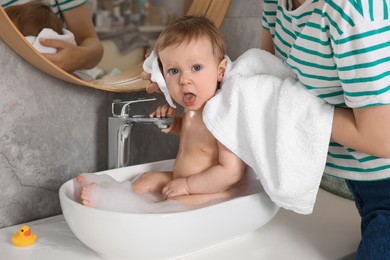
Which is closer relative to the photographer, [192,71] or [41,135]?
[192,71]

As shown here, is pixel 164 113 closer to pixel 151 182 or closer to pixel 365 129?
pixel 151 182

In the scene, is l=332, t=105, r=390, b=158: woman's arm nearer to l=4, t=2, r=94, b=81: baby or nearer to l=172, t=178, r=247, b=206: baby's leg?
l=172, t=178, r=247, b=206: baby's leg

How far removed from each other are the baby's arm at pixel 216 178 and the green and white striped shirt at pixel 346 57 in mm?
207

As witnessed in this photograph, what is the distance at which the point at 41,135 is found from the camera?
4.05 ft

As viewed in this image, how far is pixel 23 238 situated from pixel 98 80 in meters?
0.44

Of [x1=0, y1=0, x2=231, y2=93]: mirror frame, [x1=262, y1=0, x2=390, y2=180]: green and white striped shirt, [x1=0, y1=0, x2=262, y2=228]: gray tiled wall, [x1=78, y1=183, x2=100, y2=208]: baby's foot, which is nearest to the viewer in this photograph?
[x1=262, y1=0, x2=390, y2=180]: green and white striped shirt

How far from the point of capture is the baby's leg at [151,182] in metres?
1.14

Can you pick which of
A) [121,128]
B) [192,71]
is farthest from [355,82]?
[121,128]

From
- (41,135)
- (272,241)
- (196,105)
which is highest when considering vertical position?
(196,105)

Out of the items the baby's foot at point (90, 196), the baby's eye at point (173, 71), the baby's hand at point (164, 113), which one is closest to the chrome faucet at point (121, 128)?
the baby's hand at point (164, 113)

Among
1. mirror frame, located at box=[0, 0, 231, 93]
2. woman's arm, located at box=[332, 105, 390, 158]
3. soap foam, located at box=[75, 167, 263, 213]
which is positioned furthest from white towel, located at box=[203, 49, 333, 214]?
mirror frame, located at box=[0, 0, 231, 93]

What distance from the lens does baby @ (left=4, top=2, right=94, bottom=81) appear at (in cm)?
109

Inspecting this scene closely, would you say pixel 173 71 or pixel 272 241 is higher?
pixel 173 71

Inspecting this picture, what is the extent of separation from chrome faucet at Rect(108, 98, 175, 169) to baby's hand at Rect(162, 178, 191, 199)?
14cm
